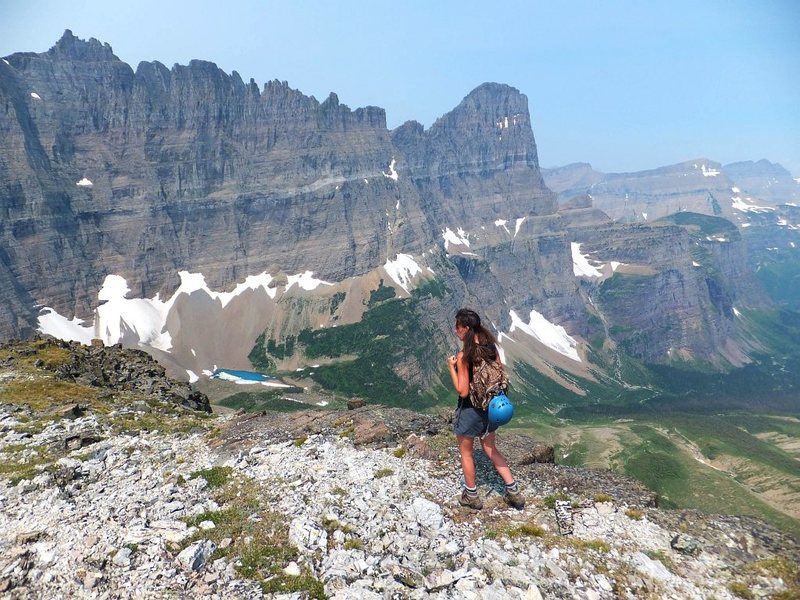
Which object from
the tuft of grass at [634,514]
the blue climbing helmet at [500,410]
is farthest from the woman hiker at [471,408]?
the tuft of grass at [634,514]

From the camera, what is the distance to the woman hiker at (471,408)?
1669cm

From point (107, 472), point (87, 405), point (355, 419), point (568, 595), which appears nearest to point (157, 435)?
point (107, 472)

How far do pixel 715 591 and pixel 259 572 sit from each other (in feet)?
40.4

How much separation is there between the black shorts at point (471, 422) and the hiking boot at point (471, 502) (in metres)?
2.30

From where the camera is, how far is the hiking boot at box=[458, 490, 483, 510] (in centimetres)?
1750

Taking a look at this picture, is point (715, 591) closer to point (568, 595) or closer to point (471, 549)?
point (568, 595)

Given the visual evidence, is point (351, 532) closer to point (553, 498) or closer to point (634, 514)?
point (553, 498)

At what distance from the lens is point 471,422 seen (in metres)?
16.9

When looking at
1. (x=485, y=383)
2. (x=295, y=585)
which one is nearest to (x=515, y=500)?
(x=485, y=383)

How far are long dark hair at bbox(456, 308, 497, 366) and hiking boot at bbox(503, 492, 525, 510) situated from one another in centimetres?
483

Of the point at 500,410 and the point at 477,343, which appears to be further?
the point at 477,343

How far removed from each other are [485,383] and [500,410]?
990mm

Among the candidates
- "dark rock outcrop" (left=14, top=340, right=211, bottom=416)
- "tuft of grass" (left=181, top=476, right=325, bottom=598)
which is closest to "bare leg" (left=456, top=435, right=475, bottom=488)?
"tuft of grass" (left=181, top=476, right=325, bottom=598)

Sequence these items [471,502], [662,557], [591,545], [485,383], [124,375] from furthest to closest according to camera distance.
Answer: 1. [124,375]
2. [471,502]
3. [485,383]
4. [591,545]
5. [662,557]
